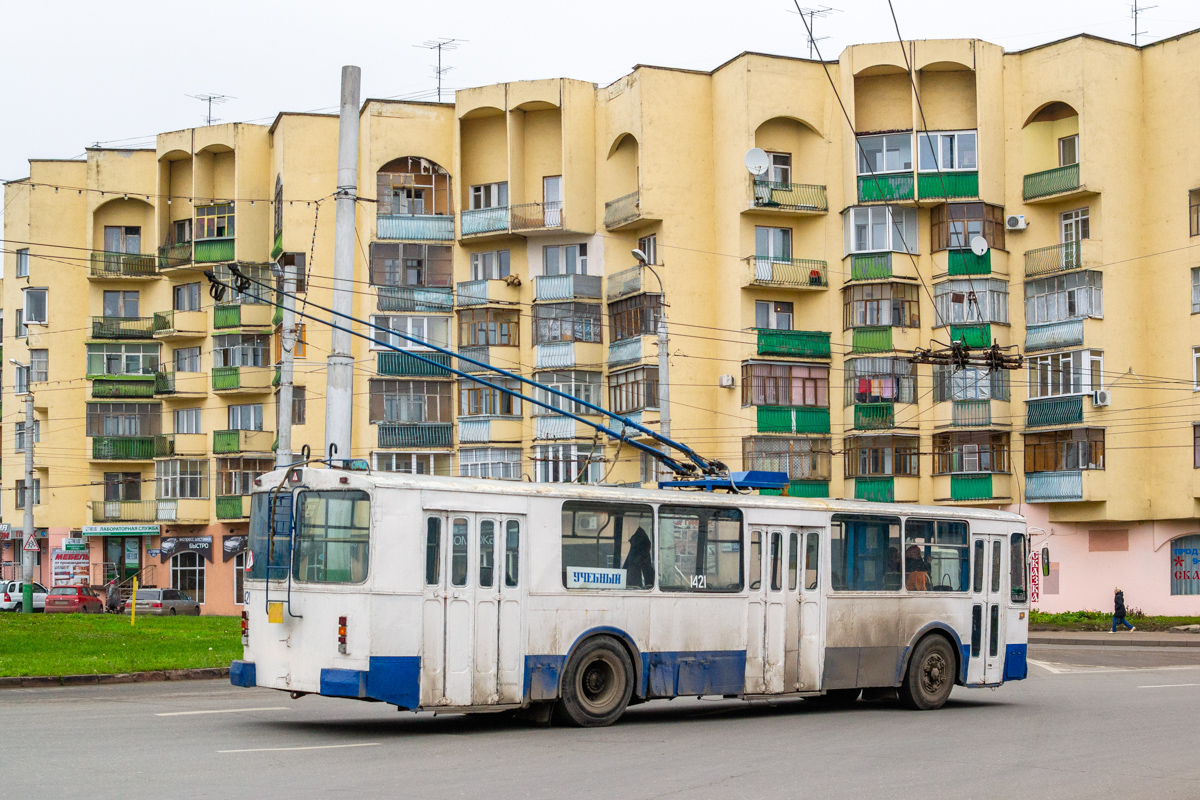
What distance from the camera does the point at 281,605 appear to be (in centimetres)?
1468

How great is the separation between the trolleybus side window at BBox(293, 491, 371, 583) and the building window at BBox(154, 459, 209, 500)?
5444 cm

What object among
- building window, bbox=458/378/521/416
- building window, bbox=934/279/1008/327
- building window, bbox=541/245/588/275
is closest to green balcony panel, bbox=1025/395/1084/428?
building window, bbox=934/279/1008/327

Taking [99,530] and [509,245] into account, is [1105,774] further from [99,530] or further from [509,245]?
[99,530]

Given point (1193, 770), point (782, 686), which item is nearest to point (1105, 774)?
point (1193, 770)

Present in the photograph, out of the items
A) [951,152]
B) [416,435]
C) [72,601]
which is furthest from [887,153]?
[72,601]

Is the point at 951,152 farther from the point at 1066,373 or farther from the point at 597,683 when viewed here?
the point at 597,683

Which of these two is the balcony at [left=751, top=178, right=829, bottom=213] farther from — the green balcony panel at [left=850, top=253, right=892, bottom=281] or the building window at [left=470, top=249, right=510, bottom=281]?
the building window at [left=470, top=249, right=510, bottom=281]

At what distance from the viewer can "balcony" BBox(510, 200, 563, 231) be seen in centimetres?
5800

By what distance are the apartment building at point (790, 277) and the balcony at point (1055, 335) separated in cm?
10

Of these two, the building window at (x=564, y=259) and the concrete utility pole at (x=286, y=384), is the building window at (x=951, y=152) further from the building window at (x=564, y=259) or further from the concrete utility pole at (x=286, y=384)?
the concrete utility pole at (x=286, y=384)

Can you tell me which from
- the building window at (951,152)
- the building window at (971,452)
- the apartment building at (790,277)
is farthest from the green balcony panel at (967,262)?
the building window at (971,452)

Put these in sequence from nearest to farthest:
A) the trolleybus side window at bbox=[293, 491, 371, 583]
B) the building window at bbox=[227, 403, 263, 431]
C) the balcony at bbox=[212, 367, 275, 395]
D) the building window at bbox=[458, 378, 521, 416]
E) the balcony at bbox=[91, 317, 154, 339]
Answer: the trolleybus side window at bbox=[293, 491, 371, 583] → the building window at bbox=[458, 378, 521, 416] → the balcony at bbox=[212, 367, 275, 395] → the building window at bbox=[227, 403, 263, 431] → the balcony at bbox=[91, 317, 154, 339]

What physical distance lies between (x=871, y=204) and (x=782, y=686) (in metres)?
38.4

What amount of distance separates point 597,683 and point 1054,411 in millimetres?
37979
